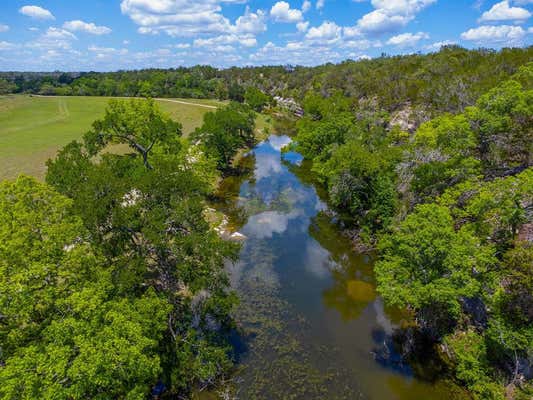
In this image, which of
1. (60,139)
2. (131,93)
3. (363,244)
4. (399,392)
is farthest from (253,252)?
(131,93)

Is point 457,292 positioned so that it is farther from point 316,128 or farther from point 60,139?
point 60,139

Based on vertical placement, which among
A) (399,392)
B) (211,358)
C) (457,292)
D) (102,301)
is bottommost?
(399,392)

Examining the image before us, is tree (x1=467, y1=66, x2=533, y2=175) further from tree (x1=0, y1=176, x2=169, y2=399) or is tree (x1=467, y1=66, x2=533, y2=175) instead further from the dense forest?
tree (x1=0, y1=176, x2=169, y2=399)

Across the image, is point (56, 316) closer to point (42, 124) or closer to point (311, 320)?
point (311, 320)

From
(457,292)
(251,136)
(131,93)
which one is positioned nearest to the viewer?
(457,292)

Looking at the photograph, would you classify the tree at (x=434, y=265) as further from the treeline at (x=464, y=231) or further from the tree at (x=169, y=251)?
the tree at (x=169, y=251)

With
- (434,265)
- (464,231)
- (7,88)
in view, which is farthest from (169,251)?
(7,88)

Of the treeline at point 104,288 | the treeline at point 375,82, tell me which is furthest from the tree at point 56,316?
the treeline at point 375,82
